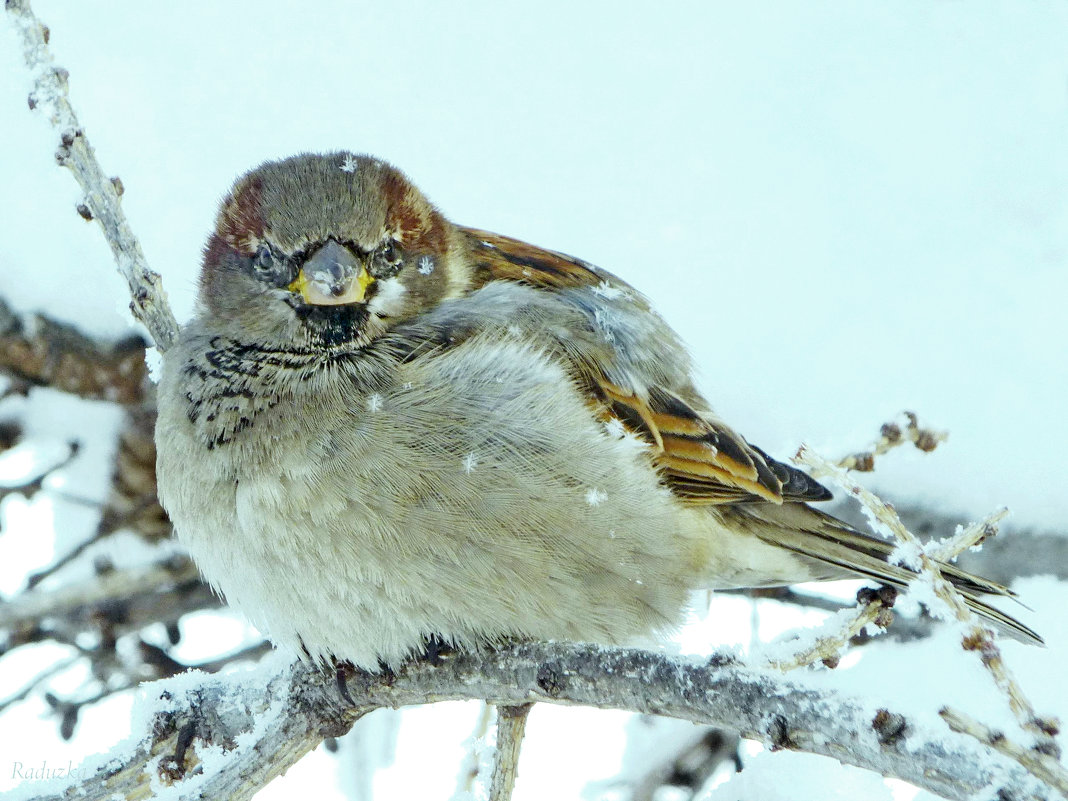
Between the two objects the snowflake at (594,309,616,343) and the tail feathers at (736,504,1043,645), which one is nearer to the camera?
the snowflake at (594,309,616,343)

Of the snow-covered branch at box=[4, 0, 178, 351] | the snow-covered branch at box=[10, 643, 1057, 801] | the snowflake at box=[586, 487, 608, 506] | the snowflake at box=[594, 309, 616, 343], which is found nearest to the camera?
the snow-covered branch at box=[10, 643, 1057, 801]

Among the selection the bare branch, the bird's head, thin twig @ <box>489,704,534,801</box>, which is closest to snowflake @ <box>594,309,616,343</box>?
the bird's head

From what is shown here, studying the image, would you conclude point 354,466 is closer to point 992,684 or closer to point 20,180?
point 992,684

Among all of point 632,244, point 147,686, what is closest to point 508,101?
point 632,244

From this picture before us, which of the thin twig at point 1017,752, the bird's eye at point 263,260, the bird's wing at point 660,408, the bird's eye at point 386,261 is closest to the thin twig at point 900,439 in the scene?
the bird's wing at point 660,408

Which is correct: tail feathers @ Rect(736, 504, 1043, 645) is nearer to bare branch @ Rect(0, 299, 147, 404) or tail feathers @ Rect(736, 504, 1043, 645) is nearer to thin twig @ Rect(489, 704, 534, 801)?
thin twig @ Rect(489, 704, 534, 801)
